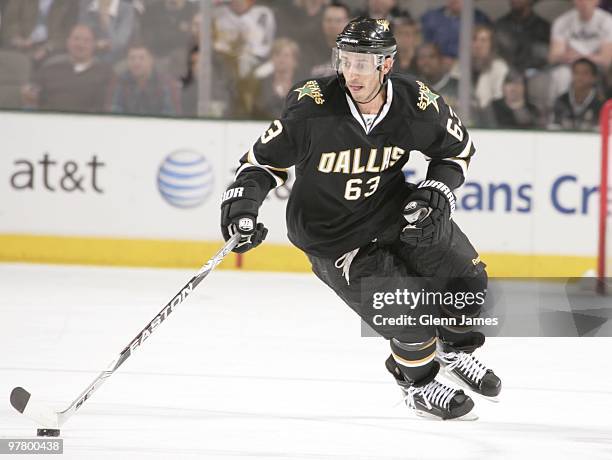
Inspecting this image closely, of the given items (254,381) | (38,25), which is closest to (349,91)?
(254,381)

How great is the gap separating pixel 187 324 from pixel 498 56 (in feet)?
8.86

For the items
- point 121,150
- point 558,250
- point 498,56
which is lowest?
point 558,250

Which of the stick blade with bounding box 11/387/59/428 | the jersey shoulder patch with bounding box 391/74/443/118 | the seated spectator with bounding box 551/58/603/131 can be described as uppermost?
the jersey shoulder patch with bounding box 391/74/443/118

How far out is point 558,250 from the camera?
6.88 m

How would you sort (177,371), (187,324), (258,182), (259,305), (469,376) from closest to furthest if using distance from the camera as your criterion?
(258,182) → (469,376) → (177,371) → (187,324) → (259,305)

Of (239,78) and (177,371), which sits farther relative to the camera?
(239,78)

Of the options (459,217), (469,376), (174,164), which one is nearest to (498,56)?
(459,217)

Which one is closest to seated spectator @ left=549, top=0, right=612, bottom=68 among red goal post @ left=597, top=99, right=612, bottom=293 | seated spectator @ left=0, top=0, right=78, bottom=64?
red goal post @ left=597, top=99, right=612, bottom=293

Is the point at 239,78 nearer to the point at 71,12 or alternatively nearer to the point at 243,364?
the point at 71,12

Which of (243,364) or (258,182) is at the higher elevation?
(258,182)

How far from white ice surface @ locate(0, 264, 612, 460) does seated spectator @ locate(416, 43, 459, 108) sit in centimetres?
143

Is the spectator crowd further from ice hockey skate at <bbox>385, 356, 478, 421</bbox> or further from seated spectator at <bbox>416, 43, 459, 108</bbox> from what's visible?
ice hockey skate at <bbox>385, 356, 478, 421</bbox>

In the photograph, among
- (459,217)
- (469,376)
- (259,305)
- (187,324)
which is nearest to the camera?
(469,376)

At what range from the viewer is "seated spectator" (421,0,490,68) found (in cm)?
711
